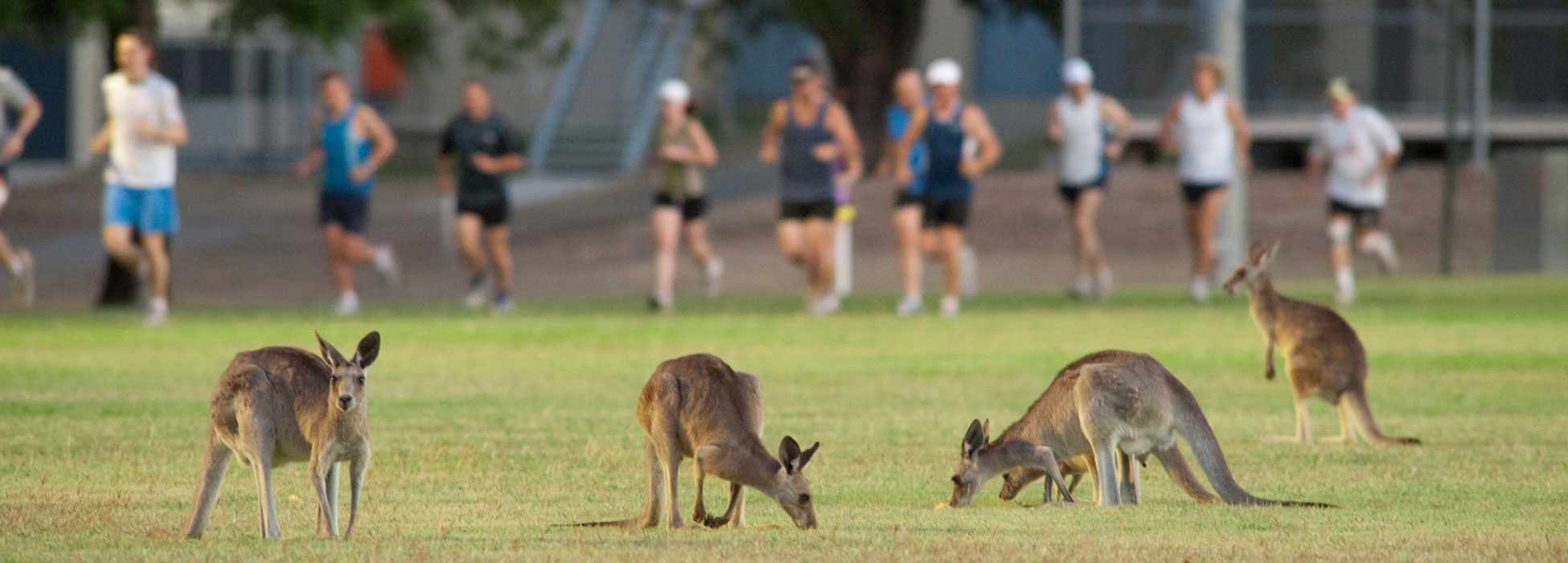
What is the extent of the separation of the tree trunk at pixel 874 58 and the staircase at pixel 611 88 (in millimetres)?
3238

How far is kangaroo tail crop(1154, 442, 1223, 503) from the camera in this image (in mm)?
7547

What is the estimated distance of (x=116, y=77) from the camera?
1700cm

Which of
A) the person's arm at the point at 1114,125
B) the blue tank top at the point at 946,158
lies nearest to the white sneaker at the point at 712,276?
the blue tank top at the point at 946,158

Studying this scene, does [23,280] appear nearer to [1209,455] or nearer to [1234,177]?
[1234,177]

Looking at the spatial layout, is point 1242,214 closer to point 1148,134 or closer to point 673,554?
point 1148,134

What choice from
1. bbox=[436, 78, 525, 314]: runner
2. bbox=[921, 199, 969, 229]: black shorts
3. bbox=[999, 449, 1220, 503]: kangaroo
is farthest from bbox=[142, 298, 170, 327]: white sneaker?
bbox=[999, 449, 1220, 503]: kangaroo

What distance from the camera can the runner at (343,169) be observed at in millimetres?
18781

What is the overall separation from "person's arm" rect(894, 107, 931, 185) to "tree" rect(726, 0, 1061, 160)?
673 inches

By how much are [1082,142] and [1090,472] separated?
13.0 meters

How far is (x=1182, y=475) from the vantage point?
760 centimetres

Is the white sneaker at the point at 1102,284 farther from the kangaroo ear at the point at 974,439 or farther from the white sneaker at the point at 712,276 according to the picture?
the kangaroo ear at the point at 974,439

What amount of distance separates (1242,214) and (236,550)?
18.1 meters

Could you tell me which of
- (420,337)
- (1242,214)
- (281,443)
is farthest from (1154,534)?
(1242,214)

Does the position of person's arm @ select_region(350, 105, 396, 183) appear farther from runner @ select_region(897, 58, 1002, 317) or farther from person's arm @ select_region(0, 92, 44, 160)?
runner @ select_region(897, 58, 1002, 317)
